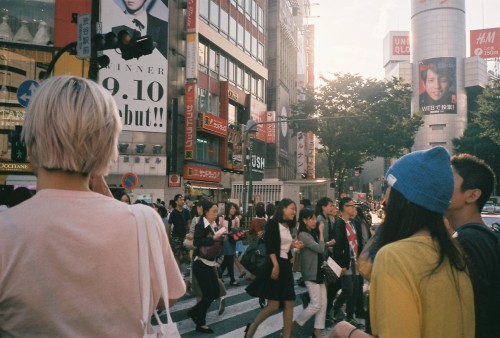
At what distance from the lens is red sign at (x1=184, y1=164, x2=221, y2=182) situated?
2981 centimetres

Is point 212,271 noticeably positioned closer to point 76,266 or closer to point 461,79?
point 76,266

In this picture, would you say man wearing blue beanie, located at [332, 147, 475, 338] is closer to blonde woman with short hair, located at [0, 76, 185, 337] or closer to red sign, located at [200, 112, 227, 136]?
blonde woman with short hair, located at [0, 76, 185, 337]

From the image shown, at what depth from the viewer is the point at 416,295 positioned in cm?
157

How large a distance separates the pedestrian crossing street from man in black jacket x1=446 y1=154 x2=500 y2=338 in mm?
4749

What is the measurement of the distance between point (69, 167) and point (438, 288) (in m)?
1.28

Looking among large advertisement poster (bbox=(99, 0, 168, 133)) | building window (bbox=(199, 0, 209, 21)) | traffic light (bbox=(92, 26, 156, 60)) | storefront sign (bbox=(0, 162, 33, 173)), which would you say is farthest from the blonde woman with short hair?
building window (bbox=(199, 0, 209, 21))

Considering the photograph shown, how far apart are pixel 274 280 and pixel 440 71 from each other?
9886cm

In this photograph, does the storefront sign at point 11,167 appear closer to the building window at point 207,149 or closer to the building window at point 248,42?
the building window at point 207,149

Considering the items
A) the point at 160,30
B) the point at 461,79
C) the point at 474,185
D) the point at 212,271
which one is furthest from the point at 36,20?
the point at 461,79

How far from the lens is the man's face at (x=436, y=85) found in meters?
95.1

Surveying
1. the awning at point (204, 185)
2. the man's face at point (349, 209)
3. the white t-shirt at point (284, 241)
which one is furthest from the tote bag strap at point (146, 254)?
the awning at point (204, 185)

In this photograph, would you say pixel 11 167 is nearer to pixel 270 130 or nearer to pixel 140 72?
pixel 140 72

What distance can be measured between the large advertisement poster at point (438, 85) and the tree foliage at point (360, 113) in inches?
2690

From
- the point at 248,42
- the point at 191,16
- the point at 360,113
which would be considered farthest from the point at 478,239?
the point at 248,42
